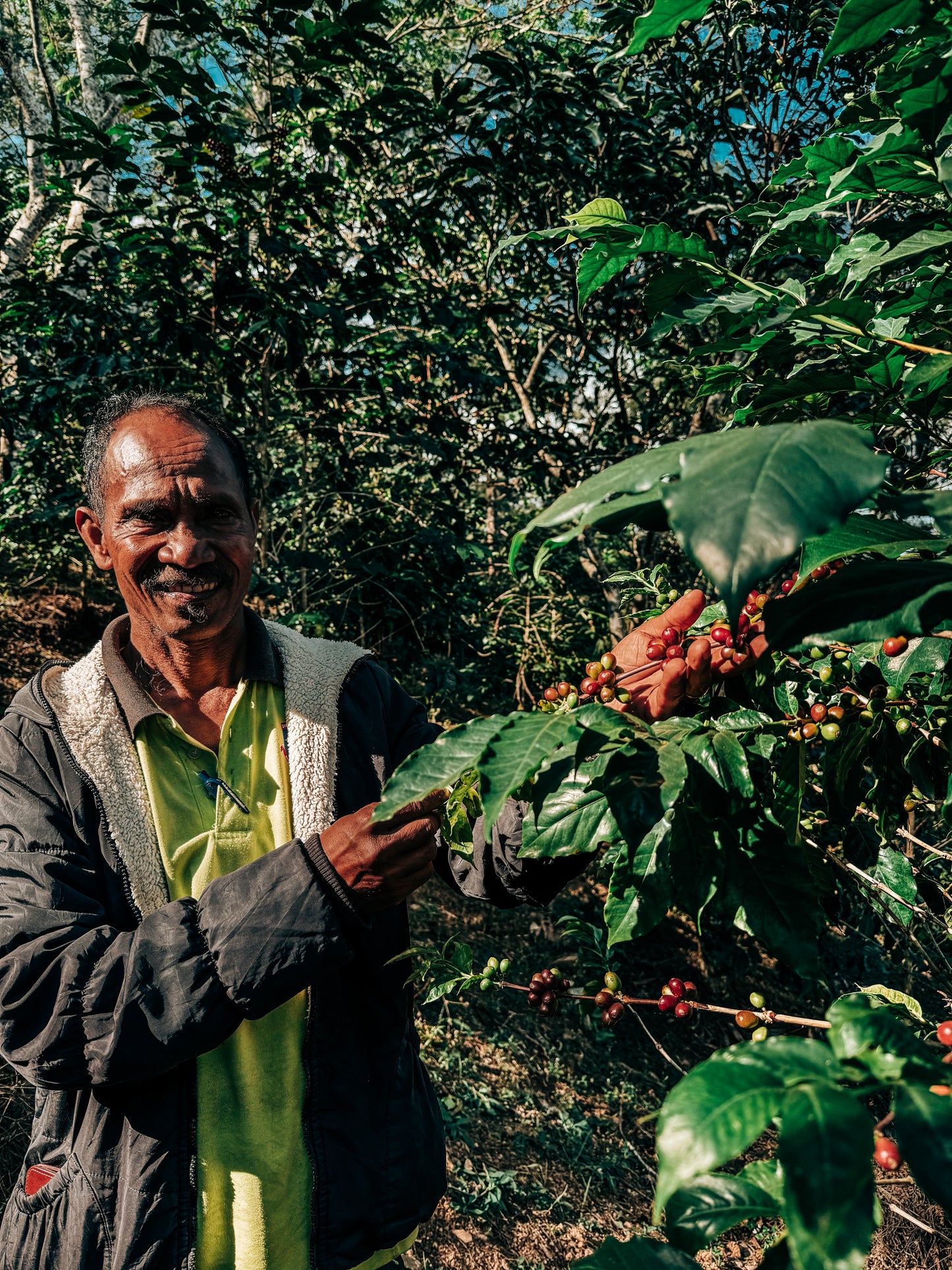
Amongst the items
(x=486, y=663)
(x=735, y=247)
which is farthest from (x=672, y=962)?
(x=735, y=247)

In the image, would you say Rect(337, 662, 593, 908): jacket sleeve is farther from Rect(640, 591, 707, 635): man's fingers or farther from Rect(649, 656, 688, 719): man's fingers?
Rect(640, 591, 707, 635): man's fingers

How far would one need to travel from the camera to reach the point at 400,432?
405cm

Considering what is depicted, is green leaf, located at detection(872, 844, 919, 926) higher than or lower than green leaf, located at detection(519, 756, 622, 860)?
lower

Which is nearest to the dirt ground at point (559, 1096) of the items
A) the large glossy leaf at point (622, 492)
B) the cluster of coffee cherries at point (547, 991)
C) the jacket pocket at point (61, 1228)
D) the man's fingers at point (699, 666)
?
the cluster of coffee cherries at point (547, 991)

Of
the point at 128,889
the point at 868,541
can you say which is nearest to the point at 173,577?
the point at 128,889

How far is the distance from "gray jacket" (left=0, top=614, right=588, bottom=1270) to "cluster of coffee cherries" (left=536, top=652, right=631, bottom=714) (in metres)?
0.27

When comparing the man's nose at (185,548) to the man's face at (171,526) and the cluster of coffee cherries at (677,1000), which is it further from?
the cluster of coffee cherries at (677,1000)

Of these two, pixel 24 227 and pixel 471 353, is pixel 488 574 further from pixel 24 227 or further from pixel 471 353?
pixel 24 227

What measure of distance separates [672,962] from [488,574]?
2866 millimetres

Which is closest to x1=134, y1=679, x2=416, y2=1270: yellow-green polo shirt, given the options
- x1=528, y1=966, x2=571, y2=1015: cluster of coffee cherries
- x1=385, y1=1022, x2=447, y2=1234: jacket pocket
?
x1=385, y1=1022, x2=447, y2=1234: jacket pocket

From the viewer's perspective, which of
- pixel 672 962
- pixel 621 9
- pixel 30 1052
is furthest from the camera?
pixel 672 962

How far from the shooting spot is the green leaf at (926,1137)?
1.64 ft

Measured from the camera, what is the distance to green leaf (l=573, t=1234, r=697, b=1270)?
0.65 m

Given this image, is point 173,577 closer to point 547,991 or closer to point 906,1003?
point 547,991
